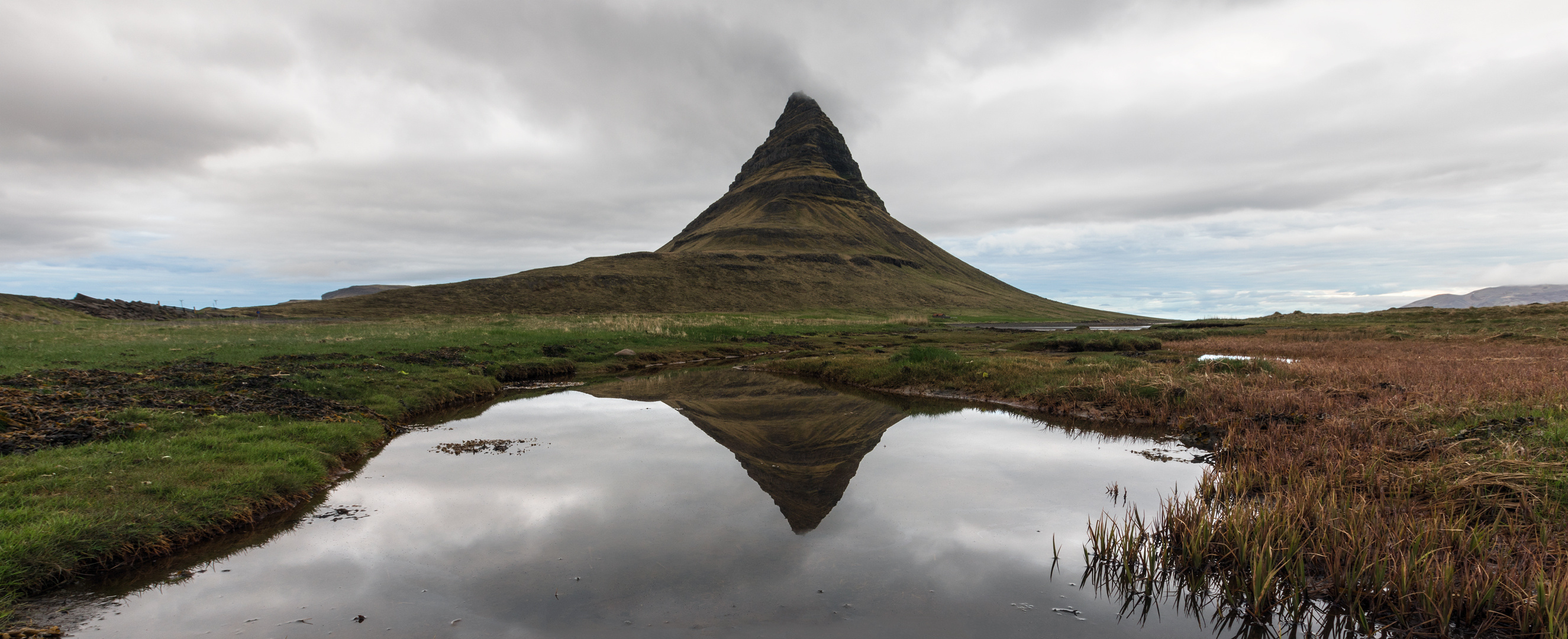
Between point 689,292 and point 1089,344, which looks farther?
point 689,292

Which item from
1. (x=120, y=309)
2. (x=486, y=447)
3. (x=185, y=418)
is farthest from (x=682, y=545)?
(x=120, y=309)

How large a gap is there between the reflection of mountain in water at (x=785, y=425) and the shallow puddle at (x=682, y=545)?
123 mm

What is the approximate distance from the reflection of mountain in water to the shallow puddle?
12 centimetres

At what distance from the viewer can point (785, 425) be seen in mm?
19328

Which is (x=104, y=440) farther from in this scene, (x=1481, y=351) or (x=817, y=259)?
(x=817, y=259)

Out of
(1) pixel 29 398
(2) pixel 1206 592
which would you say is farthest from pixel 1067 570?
(1) pixel 29 398

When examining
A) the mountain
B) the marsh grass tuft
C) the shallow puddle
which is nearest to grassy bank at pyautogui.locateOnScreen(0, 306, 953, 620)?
the shallow puddle

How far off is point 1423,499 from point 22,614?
18.6 metres

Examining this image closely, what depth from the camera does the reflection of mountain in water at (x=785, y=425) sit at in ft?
41.1

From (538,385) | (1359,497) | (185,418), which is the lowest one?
(538,385)

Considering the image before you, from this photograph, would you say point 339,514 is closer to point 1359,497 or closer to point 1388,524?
point 1388,524

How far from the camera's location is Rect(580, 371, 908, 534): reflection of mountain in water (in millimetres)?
12531

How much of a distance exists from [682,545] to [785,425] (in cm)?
1014

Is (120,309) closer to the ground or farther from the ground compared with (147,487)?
farther from the ground
